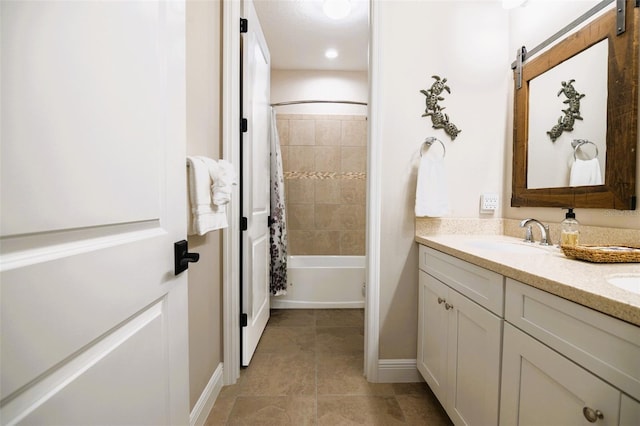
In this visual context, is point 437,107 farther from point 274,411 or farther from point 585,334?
point 274,411

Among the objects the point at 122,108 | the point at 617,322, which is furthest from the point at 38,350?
the point at 617,322

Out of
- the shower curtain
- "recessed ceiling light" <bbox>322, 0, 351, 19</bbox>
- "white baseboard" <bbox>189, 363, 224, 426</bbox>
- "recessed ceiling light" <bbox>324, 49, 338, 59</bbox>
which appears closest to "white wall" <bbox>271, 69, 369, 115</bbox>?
"recessed ceiling light" <bbox>324, 49, 338, 59</bbox>

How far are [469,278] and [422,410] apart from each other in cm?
83

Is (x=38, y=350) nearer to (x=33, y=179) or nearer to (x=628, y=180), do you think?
(x=33, y=179)

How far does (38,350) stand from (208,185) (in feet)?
2.87

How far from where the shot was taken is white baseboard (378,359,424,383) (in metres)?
1.73

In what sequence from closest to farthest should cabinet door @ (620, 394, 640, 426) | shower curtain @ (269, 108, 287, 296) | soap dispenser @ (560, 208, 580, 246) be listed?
cabinet door @ (620, 394, 640, 426) < soap dispenser @ (560, 208, 580, 246) < shower curtain @ (269, 108, 287, 296)

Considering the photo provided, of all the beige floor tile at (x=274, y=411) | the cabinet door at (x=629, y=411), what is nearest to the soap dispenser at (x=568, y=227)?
the cabinet door at (x=629, y=411)

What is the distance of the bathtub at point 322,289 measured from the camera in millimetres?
2906

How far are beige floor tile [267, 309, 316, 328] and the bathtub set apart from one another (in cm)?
7

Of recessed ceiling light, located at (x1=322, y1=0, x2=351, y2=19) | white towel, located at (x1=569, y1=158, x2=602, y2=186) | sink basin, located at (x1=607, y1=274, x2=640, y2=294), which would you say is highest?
recessed ceiling light, located at (x1=322, y1=0, x2=351, y2=19)

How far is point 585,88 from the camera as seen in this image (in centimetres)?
129

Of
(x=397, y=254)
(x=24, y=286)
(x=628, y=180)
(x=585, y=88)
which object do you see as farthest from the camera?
(x=397, y=254)

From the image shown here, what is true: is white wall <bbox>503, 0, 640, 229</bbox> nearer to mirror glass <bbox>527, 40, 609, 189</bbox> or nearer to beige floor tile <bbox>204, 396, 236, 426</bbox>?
mirror glass <bbox>527, 40, 609, 189</bbox>
